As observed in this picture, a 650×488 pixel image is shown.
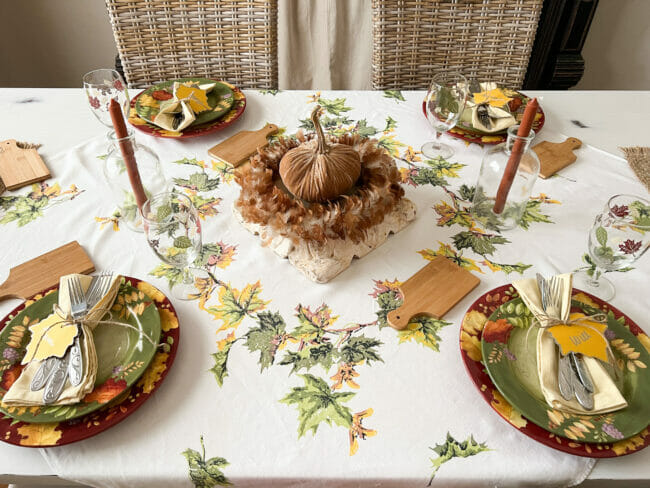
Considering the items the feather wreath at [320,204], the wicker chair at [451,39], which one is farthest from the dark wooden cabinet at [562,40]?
the feather wreath at [320,204]

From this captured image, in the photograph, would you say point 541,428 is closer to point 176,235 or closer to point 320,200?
point 320,200

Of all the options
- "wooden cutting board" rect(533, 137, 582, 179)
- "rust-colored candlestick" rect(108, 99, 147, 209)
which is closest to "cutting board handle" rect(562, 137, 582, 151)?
"wooden cutting board" rect(533, 137, 582, 179)

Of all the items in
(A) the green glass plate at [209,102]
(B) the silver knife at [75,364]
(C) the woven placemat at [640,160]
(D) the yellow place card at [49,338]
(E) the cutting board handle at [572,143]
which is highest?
(A) the green glass plate at [209,102]

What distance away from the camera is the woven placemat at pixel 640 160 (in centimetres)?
101

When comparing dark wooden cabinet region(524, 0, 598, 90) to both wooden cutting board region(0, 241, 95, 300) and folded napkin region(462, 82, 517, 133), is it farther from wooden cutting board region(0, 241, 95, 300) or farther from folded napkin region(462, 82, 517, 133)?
wooden cutting board region(0, 241, 95, 300)

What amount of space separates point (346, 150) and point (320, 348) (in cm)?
35

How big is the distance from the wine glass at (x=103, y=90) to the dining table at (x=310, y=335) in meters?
0.10

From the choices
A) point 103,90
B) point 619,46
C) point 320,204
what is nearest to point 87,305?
point 320,204

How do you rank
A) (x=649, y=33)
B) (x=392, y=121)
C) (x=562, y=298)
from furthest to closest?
(x=649, y=33) → (x=392, y=121) → (x=562, y=298)

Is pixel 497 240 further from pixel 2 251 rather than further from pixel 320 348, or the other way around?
pixel 2 251

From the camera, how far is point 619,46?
7.18 feet

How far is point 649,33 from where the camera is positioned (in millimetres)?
2098

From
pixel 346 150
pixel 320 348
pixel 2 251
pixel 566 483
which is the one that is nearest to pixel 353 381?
pixel 320 348

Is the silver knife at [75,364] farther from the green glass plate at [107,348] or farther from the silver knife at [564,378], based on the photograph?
the silver knife at [564,378]
